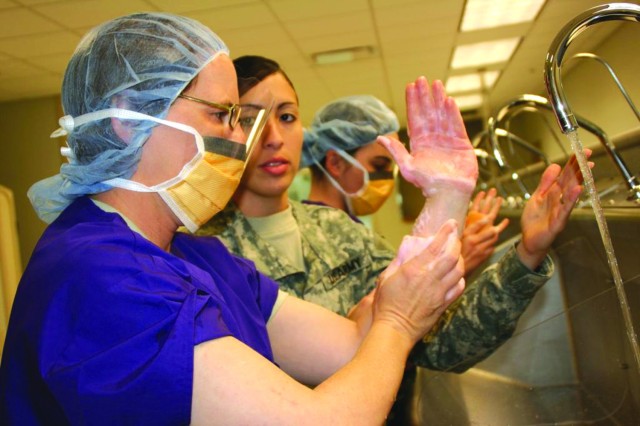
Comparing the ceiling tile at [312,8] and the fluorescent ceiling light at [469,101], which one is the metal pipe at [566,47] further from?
the fluorescent ceiling light at [469,101]

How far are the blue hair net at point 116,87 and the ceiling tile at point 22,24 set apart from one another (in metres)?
2.76

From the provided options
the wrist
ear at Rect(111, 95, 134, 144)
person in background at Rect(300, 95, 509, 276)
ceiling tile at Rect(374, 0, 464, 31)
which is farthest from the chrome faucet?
ceiling tile at Rect(374, 0, 464, 31)

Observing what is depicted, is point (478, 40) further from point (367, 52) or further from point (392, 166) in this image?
point (392, 166)

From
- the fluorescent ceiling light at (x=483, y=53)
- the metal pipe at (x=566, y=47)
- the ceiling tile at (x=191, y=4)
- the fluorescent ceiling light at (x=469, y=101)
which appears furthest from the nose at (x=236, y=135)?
the fluorescent ceiling light at (x=469, y=101)

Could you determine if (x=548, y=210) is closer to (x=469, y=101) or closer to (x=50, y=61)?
(x=50, y=61)

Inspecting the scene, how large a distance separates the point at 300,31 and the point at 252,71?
2717 mm

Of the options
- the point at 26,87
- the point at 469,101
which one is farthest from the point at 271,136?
the point at 469,101

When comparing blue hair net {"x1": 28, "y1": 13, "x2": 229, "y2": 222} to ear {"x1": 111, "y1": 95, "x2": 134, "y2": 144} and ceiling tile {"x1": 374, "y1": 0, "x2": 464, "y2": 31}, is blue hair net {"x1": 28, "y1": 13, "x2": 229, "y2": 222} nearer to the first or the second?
ear {"x1": 111, "y1": 95, "x2": 134, "y2": 144}

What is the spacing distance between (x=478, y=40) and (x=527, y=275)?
162 inches

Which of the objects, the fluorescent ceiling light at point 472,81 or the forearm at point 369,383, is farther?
the fluorescent ceiling light at point 472,81

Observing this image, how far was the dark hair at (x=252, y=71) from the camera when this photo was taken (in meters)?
1.44

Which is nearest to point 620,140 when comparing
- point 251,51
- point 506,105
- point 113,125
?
point 506,105

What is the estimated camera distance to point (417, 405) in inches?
50.1

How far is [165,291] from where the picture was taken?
0.72m
